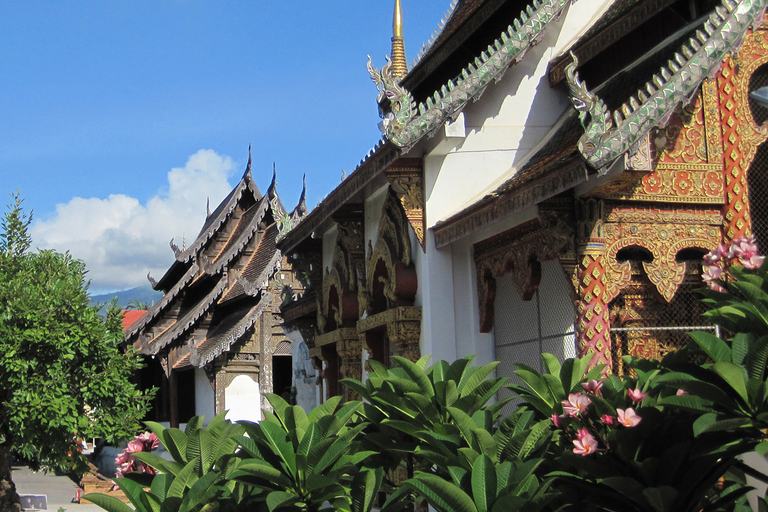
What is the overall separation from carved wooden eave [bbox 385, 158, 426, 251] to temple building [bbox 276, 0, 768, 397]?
0.02 meters

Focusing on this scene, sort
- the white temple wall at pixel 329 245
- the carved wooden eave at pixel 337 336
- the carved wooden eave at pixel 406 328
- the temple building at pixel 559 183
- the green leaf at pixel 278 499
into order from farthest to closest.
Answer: the white temple wall at pixel 329 245, the carved wooden eave at pixel 337 336, the carved wooden eave at pixel 406 328, the temple building at pixel 559 183, the green leaf at pixel 278 499

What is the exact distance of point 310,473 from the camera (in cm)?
535

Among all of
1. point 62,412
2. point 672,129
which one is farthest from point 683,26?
point 62,412

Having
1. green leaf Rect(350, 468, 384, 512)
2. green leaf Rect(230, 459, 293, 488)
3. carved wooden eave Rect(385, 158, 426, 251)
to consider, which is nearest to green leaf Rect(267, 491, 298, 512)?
green leaf Rect(230, 459, 293, 488)

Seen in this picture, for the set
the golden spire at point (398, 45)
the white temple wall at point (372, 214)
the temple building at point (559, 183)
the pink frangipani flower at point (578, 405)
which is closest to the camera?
the pink frangipani flower at point (578, 405)

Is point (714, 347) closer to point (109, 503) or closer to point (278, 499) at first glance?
point (278, 499)

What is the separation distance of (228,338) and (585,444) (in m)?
16.2

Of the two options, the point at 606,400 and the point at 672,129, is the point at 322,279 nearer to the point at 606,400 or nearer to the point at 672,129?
the point at 672,129

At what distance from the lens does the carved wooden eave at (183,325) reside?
21.2m

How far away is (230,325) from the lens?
2117 centimetres

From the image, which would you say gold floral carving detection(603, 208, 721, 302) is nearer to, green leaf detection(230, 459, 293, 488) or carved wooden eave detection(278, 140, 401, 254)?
carved wooden eave detection(278, 140, 401, 254)

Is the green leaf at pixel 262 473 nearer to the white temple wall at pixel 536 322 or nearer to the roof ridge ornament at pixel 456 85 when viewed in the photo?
the white temple wall at pixel 536 322

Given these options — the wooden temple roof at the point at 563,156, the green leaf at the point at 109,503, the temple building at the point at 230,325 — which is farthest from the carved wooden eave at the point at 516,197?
the temple building at the point at 230,325

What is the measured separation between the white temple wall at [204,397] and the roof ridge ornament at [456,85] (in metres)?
13.5
